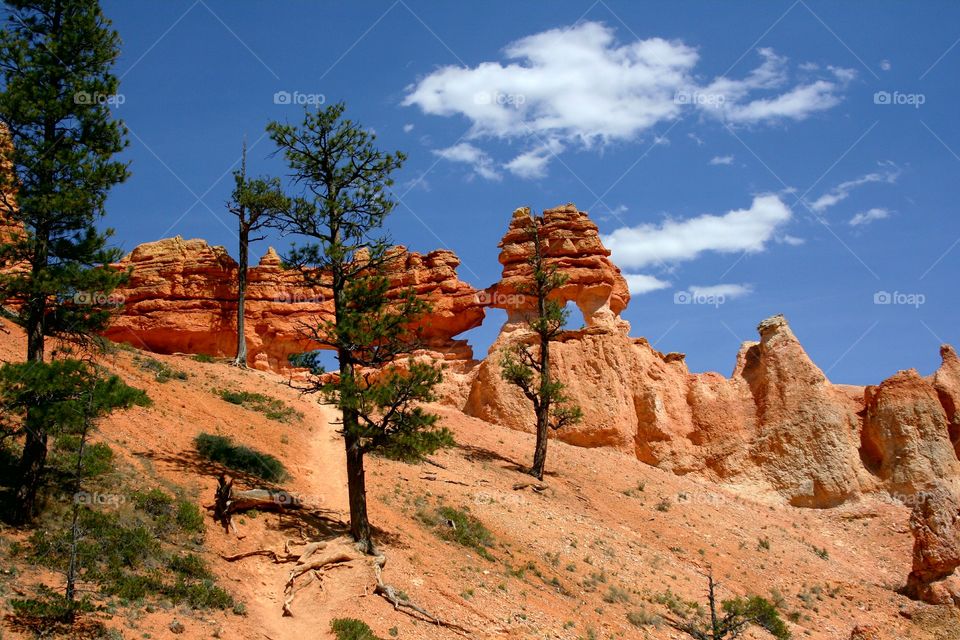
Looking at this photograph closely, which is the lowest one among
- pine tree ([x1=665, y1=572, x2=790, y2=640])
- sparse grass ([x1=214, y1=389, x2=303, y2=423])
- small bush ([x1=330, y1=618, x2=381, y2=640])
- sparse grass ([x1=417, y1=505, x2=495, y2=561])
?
pine tree ([x1=665, y1=572, x2=790, y2=640])

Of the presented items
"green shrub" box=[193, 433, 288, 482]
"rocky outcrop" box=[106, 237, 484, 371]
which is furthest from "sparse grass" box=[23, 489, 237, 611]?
"rocky outcrop" box=[106, 237, 484, 371]

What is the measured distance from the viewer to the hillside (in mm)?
18141

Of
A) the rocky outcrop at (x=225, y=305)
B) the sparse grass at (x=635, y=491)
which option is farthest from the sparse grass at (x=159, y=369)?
the sparse grass at (x=635, y=491)

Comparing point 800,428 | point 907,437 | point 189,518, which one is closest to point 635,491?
point 800,428

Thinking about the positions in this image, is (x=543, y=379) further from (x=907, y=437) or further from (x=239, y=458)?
(x=907, y=437)

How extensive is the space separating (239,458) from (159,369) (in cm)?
1092

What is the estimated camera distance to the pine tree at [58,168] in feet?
59.3

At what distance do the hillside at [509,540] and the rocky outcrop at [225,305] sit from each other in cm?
797

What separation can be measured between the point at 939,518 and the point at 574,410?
13.0 m

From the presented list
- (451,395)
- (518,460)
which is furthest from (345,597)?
(451,395)

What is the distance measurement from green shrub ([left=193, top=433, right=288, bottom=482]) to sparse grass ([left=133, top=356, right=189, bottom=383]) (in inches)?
303

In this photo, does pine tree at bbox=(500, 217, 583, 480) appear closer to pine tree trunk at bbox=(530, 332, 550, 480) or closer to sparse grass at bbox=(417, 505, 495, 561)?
pine tree trunk at bbox=(530, 332, 550, 480)

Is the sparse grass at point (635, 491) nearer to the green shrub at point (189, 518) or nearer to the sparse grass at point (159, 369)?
the sparse grass at point (159, 369)

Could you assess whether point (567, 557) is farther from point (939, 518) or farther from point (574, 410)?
point (939, 518)
